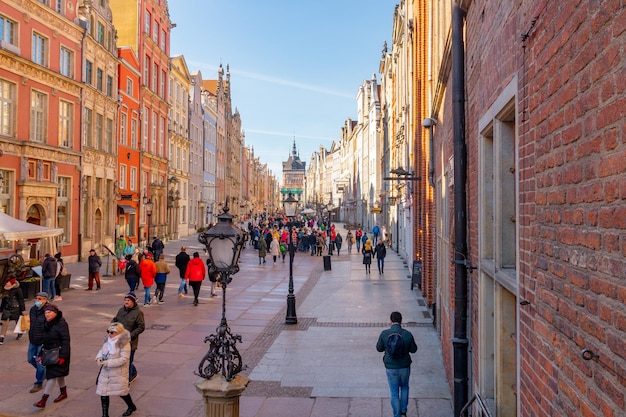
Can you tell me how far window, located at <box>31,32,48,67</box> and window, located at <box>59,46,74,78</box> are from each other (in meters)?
1.40

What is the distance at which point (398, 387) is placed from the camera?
7711 mm

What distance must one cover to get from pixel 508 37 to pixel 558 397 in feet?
8.44

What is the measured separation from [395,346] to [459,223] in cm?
215

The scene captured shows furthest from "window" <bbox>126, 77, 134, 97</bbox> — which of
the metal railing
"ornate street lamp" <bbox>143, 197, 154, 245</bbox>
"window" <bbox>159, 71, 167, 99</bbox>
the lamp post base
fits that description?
the metal railing

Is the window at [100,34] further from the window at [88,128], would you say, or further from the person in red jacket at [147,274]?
the person in red jacket at [147,274]

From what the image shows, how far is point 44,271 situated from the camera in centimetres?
1661

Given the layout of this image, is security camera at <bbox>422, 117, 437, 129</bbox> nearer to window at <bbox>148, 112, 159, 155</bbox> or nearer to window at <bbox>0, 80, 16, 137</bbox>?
window at <bbox>0, 80, 16, 137</bbox>

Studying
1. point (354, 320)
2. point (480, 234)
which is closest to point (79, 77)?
point (354, 320)

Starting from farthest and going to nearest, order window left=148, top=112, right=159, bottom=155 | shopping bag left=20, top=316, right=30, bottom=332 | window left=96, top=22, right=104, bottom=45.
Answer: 1. window left=148, top=112, right=159, bottom=155
2. window left=96, top=22, right=104, bottom=45
3. shopping bag left=20, top=316, right=30, bottom=332

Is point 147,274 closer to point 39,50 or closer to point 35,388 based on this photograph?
point 35,388

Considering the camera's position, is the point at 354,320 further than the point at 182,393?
Yes

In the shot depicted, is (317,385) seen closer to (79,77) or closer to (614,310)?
(614,310)

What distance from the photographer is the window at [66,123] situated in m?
27.4

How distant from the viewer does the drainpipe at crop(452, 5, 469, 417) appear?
6223 mm
